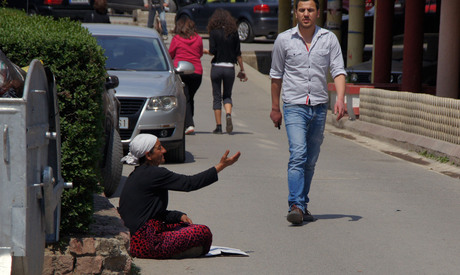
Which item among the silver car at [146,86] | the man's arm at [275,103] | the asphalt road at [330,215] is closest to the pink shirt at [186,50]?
the asphalt road at [330,215]

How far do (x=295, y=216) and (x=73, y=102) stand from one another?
2657 millimetres

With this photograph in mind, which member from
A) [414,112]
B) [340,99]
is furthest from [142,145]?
[414,112]

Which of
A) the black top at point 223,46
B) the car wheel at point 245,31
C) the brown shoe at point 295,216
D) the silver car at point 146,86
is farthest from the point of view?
the car wheel at point 245,31

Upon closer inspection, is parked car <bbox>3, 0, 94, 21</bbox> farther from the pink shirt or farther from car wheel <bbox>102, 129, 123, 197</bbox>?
car wheel <bbox>102, 129, 123, 197</bbox>

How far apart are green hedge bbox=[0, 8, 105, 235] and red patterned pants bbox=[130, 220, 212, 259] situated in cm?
75

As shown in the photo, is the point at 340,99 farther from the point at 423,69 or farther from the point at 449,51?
the point at 423,69

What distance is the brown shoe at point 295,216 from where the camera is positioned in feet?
24.5

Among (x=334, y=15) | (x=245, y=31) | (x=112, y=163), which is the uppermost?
(x=334, y=15)

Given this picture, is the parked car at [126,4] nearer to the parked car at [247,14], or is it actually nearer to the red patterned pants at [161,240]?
the parked car at [247,14]

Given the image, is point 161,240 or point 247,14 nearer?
point 161,240

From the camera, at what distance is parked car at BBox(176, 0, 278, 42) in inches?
1196

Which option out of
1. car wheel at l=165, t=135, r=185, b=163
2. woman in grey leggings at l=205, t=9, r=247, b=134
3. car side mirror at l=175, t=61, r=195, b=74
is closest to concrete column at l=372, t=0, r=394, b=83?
woman in grey leggings at l=205, t=9, r=247, b=134

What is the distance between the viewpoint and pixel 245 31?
3153cm

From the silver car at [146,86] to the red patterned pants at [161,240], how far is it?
4322mm
